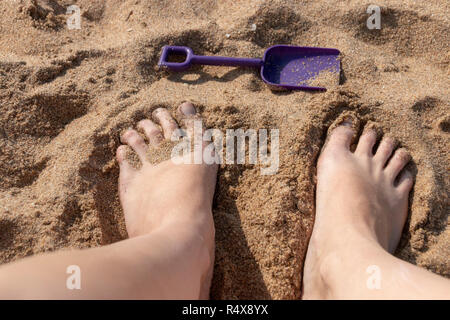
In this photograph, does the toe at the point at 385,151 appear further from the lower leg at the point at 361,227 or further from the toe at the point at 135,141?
the toe at the point at 135,141

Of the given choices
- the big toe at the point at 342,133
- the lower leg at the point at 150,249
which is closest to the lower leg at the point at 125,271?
the lower leg at the point at 150,249

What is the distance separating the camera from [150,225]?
1510mm

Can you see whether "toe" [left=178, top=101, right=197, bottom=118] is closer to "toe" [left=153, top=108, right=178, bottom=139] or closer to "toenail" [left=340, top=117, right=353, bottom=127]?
"toe" [left=153, top=108, right=178, bottom=139]

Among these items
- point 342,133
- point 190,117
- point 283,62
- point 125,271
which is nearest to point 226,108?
point 190,117

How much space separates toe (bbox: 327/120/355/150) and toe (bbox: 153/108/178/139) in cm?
64

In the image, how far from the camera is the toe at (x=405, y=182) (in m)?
→ 1.66

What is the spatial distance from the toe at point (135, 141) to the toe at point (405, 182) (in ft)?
3.39

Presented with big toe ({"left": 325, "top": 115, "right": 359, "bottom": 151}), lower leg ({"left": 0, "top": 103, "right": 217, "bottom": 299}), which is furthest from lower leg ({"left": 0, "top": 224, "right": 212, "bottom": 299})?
big toe ({"left": 325, "top": 115, "right": 359, "bottom": 151})

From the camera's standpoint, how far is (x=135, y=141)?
1.73 meters

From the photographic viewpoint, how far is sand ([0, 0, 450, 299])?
148 centimetres

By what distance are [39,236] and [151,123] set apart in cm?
62

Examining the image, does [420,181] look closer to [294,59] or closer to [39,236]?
[294,59]
